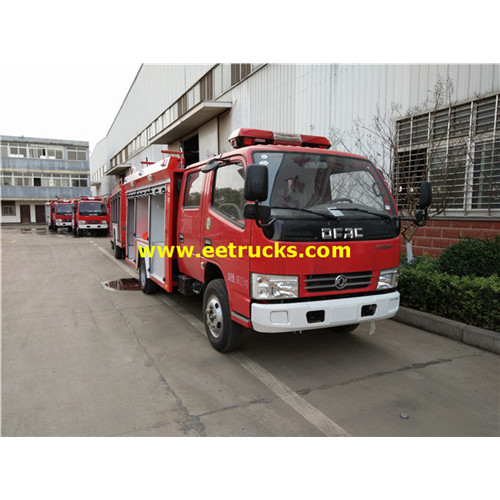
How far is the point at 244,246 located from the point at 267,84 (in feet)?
34.5

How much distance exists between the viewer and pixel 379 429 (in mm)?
2998

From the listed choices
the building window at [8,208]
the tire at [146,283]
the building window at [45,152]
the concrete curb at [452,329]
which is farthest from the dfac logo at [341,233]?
the building window at [45,152]

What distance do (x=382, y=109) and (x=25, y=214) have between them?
52710mm

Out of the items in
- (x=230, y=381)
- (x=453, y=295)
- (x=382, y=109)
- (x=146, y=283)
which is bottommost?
(x=230, y=381)

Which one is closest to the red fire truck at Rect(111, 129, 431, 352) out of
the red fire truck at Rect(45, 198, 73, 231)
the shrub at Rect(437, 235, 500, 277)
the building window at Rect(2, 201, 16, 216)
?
the shrub at Rect(437, 235, 500, 277)

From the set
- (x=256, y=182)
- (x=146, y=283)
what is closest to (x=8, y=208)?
(x=146, y=283)

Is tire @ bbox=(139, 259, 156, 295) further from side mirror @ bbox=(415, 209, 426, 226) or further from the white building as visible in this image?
the white building

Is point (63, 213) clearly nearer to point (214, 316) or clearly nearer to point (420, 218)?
point (214, 316)

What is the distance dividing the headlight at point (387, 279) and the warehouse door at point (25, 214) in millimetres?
55095

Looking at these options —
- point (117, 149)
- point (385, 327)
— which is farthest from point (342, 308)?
point (117, 149)

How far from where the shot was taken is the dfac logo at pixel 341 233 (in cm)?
374

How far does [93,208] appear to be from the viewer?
2417cm

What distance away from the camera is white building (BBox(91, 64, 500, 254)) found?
6.64m

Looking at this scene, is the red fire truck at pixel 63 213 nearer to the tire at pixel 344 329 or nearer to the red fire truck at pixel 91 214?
the red fire truck at pixel 91 214
